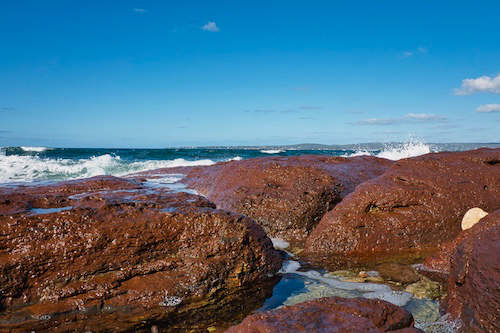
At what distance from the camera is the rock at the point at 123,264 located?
2945 mm

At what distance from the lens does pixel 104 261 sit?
3.19m

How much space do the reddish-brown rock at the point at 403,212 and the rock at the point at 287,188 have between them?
45 centimetres

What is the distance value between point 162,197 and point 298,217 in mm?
2023

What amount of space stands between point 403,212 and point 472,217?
0.78 metres

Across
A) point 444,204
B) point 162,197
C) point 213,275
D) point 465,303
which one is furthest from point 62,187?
point 444,204

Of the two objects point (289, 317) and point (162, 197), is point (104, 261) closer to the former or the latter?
point (162, 197)

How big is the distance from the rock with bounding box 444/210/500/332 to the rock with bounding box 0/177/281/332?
153cm

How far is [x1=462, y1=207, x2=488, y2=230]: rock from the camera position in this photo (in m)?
4.31

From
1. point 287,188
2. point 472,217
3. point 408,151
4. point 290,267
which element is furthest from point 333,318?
point 408,151

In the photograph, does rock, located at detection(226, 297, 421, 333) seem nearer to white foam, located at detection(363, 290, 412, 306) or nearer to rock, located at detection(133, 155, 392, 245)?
white foam, located at detection(363, 290, 412, 306)

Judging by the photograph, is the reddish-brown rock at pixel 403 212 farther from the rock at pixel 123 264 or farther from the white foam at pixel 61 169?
the white foam at pixel 61 169

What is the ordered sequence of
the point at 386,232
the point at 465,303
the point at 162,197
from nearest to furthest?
the point at 465,303 < the point at 162,197 < the point at 386,232

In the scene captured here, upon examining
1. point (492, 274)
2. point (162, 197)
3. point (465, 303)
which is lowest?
point (465, 303)

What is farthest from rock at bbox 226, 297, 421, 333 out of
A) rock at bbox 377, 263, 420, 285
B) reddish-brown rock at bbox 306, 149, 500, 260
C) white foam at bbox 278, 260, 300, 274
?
reddish-brown rock at bbox 306, 149, 500, 260
